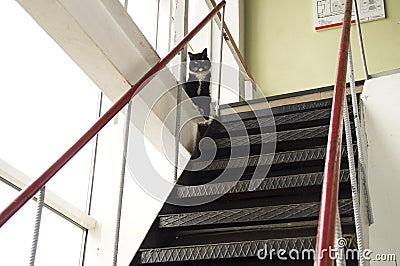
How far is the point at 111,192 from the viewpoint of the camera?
369 cm

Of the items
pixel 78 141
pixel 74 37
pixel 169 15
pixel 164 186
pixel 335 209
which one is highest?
pixel 169 15

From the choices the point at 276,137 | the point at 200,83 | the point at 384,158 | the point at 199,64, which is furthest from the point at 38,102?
the point at 384,158

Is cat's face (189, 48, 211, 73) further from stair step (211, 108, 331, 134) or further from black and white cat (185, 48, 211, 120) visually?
stair step (211, 108, 331, 134)

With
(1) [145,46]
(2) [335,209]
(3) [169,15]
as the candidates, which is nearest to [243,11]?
(3) [169,15]

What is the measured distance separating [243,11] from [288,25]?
0.45 m

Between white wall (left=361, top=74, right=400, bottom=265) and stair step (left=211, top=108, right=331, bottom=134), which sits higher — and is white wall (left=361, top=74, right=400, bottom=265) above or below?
below

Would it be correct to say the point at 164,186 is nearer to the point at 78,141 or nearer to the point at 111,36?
the point at 111,36

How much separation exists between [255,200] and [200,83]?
120cm

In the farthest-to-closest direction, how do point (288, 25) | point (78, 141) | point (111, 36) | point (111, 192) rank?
point (288, 25) < point (111, 192) < point (111, 36) < point (78, 141)

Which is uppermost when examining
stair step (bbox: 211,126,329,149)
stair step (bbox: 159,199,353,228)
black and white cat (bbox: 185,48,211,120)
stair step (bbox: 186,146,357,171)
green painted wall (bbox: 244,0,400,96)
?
green painted wall (bbox: 244,0,400,96)

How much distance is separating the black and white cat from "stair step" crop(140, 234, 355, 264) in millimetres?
→ 1311

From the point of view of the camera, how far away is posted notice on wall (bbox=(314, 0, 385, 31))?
4.64m

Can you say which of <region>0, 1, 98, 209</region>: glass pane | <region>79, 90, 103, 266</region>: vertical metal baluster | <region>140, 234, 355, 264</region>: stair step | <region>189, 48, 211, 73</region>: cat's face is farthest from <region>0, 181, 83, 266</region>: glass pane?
<region>189, 48, 211, 73</region>: cat's face

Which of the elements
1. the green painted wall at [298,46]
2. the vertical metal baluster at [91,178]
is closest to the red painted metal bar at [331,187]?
the vertical metal baluster at [91,178]
